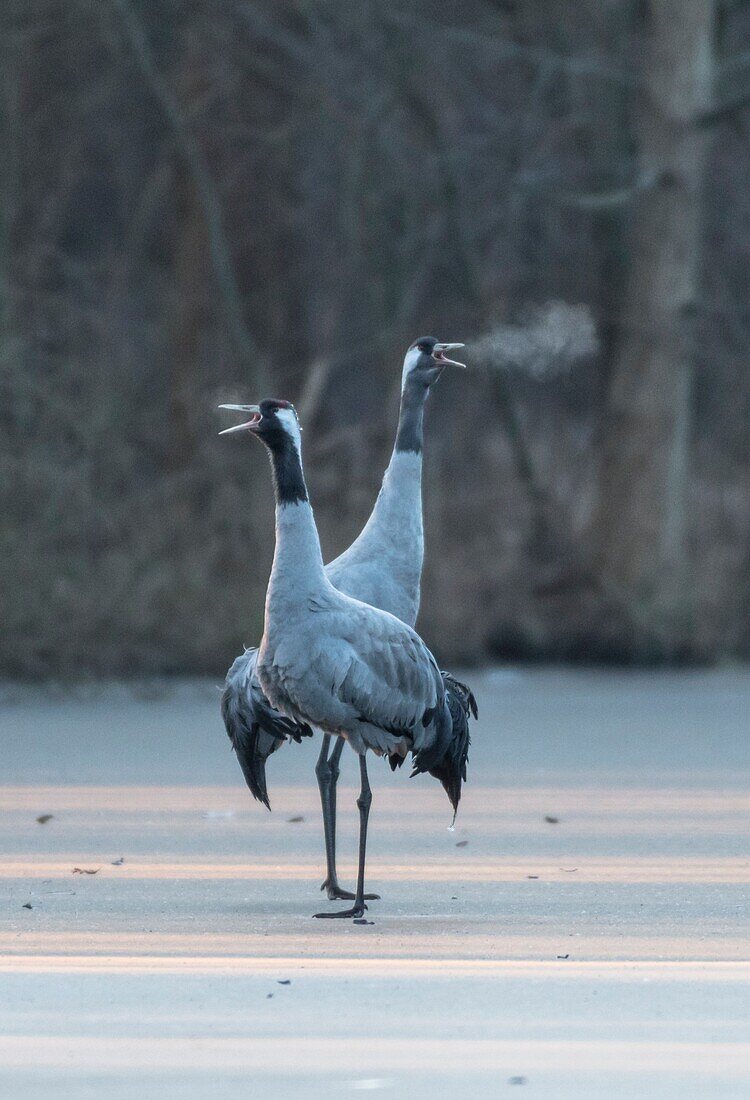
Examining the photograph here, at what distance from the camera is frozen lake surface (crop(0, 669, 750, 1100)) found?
5789 mm

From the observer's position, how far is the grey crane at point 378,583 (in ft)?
28.1

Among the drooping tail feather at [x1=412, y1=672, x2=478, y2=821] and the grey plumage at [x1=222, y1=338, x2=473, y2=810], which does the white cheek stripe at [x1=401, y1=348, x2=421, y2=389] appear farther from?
the drooping tail feather at [x1=412, y1=672, x2=478, y2=821]

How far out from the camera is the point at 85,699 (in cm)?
1780

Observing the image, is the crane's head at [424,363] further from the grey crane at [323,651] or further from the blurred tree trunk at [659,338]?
the blurred tree trunk at [659,338]

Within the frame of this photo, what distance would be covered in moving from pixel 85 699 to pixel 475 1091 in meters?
12.5

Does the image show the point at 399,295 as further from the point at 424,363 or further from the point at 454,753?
the point at 454,753

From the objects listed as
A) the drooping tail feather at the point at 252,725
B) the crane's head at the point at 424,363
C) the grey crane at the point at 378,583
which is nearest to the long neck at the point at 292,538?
the grey crane at the point at 378,583

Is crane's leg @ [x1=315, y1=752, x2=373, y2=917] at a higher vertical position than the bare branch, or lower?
lower

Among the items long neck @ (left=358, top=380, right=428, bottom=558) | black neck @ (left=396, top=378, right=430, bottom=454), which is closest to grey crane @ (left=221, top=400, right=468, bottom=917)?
long neck @ (left=358, top=380, right=428, bottom=558)

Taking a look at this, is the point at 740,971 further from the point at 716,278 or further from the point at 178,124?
the point at 716,278

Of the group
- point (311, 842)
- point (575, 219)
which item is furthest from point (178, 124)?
point (311, 842)

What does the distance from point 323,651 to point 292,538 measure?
410 mm

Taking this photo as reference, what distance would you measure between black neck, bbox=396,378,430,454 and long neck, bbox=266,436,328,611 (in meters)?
1.51

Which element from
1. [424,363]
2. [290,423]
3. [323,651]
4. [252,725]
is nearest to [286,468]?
[290,423]
